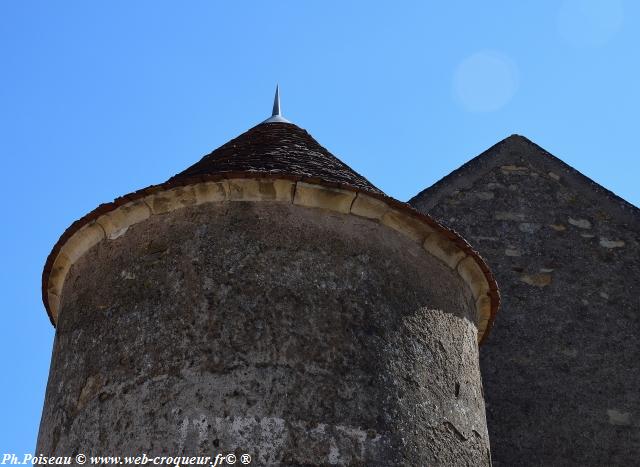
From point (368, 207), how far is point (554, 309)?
117 inches

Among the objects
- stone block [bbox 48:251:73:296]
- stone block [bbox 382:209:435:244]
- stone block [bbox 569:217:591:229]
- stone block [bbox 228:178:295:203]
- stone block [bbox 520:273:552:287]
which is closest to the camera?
stone block [bbox 228:178:295:203]

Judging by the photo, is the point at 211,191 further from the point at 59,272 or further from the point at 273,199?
the point at 59,272

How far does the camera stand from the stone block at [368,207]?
468 centimetres

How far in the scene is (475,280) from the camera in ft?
16.8

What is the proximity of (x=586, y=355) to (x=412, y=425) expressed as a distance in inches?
123

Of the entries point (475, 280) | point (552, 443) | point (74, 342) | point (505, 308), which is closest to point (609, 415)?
point (552, 443)

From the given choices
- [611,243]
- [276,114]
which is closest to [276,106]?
[276,114]

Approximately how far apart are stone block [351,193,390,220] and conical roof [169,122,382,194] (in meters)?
0.06

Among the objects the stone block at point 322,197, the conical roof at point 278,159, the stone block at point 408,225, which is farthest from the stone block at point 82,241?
the stone block at point 408,225

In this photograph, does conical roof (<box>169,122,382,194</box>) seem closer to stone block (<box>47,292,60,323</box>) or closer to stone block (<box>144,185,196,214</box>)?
stone block (<box>144,185,196,214</box>)

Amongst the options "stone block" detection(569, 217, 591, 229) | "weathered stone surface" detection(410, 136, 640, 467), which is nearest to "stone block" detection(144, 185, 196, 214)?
"weathered stone surface" detection(410, 136, 640, 467)

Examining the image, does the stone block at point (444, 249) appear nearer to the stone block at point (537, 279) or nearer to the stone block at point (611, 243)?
the stone block at point (537, 279)

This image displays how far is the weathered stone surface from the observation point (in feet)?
21.4

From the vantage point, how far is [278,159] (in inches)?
200
